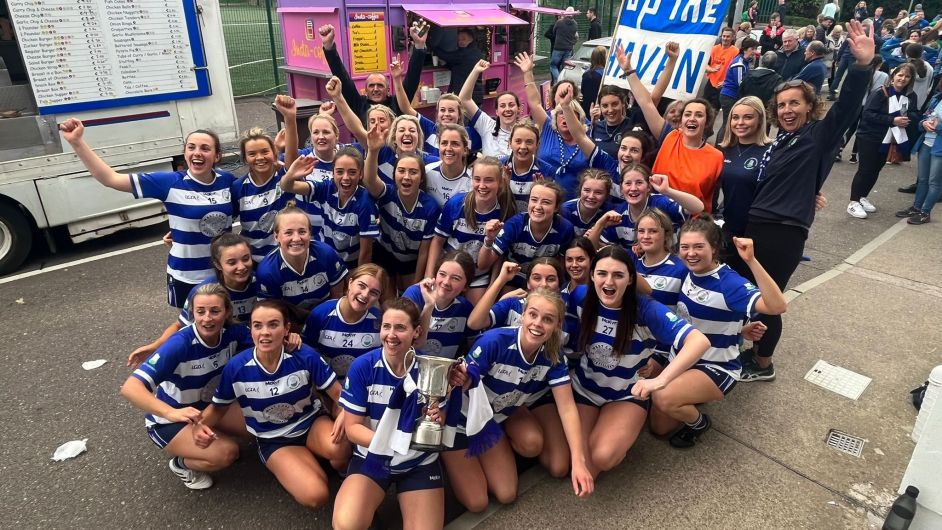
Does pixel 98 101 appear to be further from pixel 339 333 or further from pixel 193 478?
pixel 193 478

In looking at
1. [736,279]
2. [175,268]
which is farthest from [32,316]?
[736,279]

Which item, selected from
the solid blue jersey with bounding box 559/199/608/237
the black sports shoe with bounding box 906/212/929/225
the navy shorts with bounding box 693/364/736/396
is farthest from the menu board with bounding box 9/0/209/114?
the black sports shoe with bounding box 906/212/929/225

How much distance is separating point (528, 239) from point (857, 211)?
5.93m

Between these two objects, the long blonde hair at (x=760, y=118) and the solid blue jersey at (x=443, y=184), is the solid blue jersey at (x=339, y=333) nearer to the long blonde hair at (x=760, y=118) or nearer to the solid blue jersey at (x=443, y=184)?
the solid blue jersey at (x=443, y=184)

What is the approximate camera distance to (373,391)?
2959 mm

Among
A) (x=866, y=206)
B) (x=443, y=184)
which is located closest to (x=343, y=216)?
(x=443, y=184)

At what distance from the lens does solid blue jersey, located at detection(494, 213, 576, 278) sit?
396 cm

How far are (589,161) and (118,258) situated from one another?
4915 millimetres

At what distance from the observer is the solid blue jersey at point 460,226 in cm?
414

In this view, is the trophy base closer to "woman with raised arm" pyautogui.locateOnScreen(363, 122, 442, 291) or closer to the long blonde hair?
"woman with raised arm" pyautogui.locateOnScreen(363, 122, 442, 291)

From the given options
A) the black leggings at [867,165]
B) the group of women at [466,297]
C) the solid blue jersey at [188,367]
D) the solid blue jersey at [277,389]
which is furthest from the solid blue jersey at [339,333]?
the black leggings at [867,165]

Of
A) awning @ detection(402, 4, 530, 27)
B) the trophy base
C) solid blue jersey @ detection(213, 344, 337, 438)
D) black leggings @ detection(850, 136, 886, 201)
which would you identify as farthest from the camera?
awning @ detection(402, 4, 530, 27)

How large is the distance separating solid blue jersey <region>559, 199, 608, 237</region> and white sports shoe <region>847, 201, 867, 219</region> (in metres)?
5.29

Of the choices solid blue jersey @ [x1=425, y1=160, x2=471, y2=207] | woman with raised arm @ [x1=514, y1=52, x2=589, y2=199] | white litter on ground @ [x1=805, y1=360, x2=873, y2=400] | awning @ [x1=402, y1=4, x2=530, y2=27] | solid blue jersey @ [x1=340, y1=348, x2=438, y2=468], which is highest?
awning @ [x1=402, y1=4, x2=530, y2=27]
